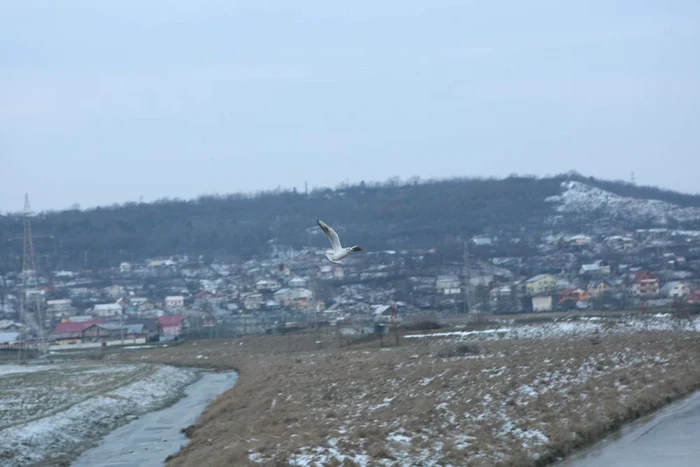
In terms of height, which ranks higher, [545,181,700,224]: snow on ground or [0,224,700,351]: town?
[545,181,700,224]: snow on ground

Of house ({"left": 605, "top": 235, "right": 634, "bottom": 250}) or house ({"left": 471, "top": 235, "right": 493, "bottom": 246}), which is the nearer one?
house ({"left": 605, "top": 235, "right": 634, "bottom": 250})

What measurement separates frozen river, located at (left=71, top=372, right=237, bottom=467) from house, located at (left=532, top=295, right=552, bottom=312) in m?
58.5

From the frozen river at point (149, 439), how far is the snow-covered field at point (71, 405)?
21.3 inches

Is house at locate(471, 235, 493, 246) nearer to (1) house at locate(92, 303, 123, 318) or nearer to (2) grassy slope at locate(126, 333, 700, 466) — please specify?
(1) house at locate(92, 303, 123, 318)

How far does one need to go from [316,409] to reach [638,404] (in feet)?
25.0

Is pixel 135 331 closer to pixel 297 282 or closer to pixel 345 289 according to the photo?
pixel 345 289

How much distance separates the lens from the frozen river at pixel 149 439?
24163 mm

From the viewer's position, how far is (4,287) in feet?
552

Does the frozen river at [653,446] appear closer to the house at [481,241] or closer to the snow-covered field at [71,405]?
the snow-covered field at [71,405]

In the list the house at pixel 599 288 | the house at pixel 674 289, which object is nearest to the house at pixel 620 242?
the house at pixel 599 288

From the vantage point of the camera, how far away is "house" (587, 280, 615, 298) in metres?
102

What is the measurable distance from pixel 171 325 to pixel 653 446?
293 feet

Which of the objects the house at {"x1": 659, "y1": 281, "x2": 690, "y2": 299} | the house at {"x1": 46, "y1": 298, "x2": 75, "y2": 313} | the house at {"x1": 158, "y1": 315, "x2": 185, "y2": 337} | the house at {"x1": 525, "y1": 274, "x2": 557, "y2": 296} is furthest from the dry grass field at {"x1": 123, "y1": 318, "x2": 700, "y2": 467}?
the house at {"x1": 46, "y1": 298, "x2": 75, "y2": 313}

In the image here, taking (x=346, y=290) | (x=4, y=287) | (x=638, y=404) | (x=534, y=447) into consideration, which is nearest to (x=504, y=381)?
(x=638, y=404)
